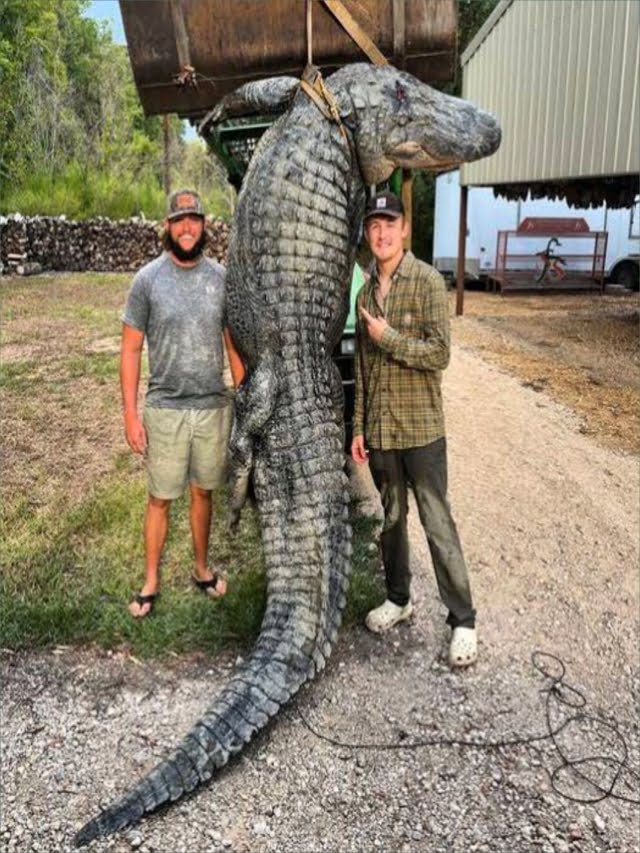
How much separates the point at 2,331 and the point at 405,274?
871 centimetres

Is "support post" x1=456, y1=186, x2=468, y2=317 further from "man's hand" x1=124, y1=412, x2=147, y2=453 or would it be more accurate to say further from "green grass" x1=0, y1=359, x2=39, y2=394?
"man's hand" x1=124, y1=412, x2=147, y2=453

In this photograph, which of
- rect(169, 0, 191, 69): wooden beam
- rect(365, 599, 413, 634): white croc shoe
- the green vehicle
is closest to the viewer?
rect(169, 0, 191, 69): wooden beam

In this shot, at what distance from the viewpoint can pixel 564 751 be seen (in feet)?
10.1

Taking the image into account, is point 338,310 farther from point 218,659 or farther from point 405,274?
point 218,659

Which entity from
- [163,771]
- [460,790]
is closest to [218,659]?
[163,771]

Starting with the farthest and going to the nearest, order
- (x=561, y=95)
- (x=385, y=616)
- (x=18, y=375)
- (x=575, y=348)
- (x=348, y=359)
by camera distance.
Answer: (x=561, y=95) → (x=575, y=348) → (x=18, y=375) → (x=348, y=359) → (x=385, y=616)

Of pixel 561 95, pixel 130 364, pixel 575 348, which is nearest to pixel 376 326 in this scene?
pixel 130 364

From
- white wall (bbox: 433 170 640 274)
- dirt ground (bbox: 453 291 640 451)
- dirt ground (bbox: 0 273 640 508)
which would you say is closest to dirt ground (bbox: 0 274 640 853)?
dirt ground (bbox: 0 273 640 508)

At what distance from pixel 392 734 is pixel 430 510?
3.19 feet

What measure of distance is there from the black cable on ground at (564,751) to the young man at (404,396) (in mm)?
474

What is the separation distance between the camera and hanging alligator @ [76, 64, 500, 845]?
311 centimetres

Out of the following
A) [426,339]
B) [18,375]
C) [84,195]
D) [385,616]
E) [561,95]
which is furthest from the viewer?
[84,195]

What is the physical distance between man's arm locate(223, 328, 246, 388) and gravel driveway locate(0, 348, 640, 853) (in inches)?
51.0

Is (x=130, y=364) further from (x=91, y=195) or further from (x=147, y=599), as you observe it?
(x=91, y=195)
